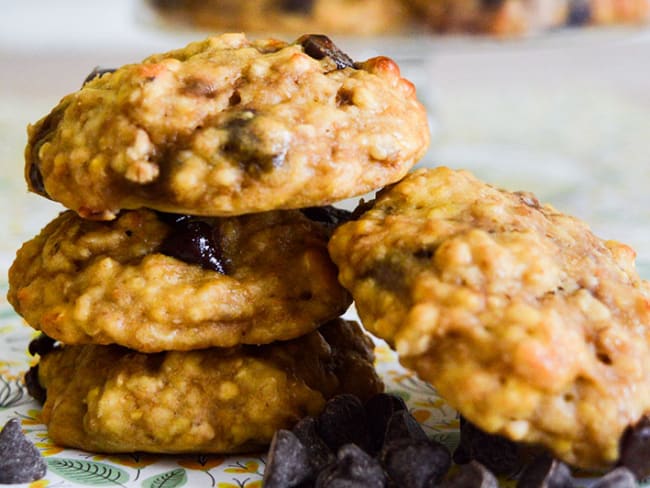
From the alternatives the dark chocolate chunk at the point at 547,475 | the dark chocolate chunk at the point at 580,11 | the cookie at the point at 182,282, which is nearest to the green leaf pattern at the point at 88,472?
the cookie at the point at 182,282

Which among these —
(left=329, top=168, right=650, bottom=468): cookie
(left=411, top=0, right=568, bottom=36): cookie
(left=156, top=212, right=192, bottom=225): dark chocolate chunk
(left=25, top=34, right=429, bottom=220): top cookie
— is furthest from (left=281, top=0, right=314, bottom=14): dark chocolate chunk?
(left=329, top=168, right=650, bottom=468): cookie

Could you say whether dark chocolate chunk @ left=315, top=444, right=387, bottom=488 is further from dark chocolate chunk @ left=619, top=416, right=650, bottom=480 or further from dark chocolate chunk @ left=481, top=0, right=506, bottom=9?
dark chocolate chunk @ left=481, top=0, right=506, bottom=9

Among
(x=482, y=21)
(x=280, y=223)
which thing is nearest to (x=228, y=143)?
(x=280, y=223)

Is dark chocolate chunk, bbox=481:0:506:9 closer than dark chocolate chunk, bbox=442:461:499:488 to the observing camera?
No

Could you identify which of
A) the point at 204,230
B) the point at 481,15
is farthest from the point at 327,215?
the point at 481,15

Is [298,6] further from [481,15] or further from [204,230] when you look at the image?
[204,230]

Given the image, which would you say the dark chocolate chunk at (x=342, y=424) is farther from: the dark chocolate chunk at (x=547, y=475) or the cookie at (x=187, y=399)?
the dark chocolate chunk at (x=547, y=475)
